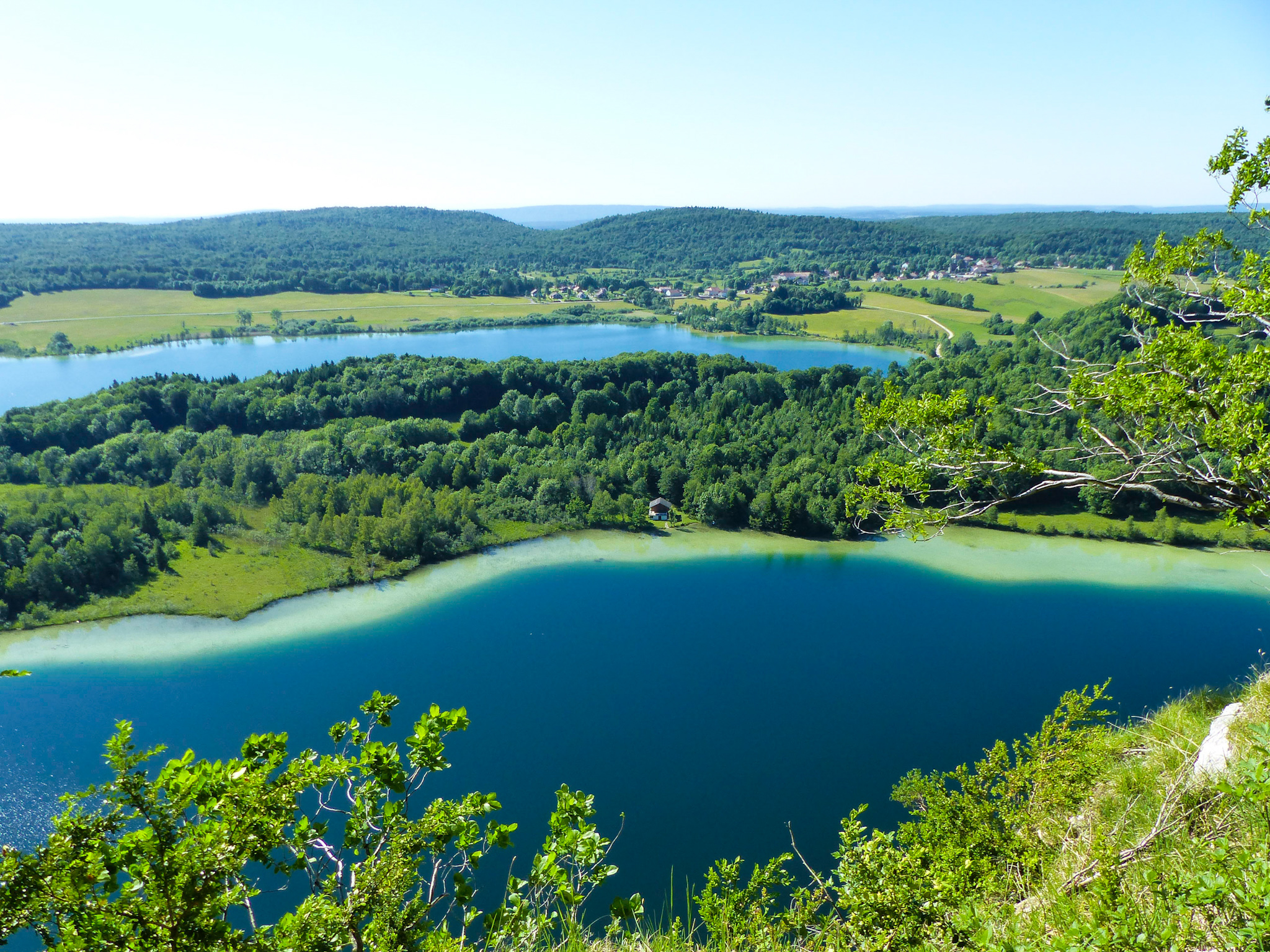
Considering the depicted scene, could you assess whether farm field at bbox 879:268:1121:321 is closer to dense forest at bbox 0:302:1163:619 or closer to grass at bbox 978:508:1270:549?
dense forest at bbox 0:302:1163:619

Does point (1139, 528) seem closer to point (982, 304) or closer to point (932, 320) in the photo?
point (932, 320)

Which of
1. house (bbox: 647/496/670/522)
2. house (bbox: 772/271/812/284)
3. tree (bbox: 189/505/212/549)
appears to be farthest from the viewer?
house (bbox: 772/271/812/284)

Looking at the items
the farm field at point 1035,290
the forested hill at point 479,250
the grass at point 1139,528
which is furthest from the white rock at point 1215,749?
the forested hill at point 479,250

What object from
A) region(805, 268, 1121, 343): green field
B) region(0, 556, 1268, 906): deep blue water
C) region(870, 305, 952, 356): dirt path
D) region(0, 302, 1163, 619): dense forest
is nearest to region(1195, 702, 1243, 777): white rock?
region(0, 556, 1268, 906): deep blue water

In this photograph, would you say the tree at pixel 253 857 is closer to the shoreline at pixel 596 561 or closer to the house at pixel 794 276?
the shoreline at pixel 596 561

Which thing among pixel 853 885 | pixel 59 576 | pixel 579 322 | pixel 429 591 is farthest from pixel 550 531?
pixel 579 322
